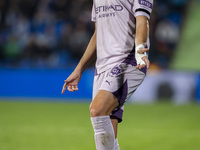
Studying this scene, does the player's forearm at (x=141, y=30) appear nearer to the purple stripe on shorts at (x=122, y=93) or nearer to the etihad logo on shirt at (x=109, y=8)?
the etihad logo on shirt at (x=109, y=8)

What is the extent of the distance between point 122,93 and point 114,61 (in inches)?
11.7

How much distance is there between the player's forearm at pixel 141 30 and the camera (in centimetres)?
336

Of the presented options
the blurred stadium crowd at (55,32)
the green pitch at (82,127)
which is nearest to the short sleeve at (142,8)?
the green pitch at (82,127)

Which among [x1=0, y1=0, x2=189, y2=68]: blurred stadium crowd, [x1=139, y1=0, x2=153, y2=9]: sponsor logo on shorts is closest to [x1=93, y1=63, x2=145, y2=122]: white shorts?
[x1=139, y1=0, x2=153, y2=9]: sponsor logo on shorts

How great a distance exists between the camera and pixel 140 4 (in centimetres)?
349

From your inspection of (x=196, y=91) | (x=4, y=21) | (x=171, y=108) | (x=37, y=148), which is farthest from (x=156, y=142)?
(x=4, y=21)

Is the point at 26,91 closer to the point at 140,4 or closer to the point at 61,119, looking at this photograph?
the point at 61,119

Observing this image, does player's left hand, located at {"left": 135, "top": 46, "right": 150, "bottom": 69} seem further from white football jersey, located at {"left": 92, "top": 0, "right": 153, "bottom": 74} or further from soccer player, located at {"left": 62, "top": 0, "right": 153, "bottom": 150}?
white football jersey, located at {"left": 92, "top": 0, "right": 153, "bottom": 74}

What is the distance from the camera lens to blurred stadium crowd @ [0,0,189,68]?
46.6 feet

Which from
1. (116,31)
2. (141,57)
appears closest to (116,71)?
(116,31)

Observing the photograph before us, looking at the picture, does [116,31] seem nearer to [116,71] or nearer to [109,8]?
[109,8]

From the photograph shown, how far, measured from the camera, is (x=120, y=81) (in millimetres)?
3623

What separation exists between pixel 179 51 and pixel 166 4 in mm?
1856

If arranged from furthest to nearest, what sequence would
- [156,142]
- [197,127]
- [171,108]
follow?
[171,108], [197,127], [156,142]
